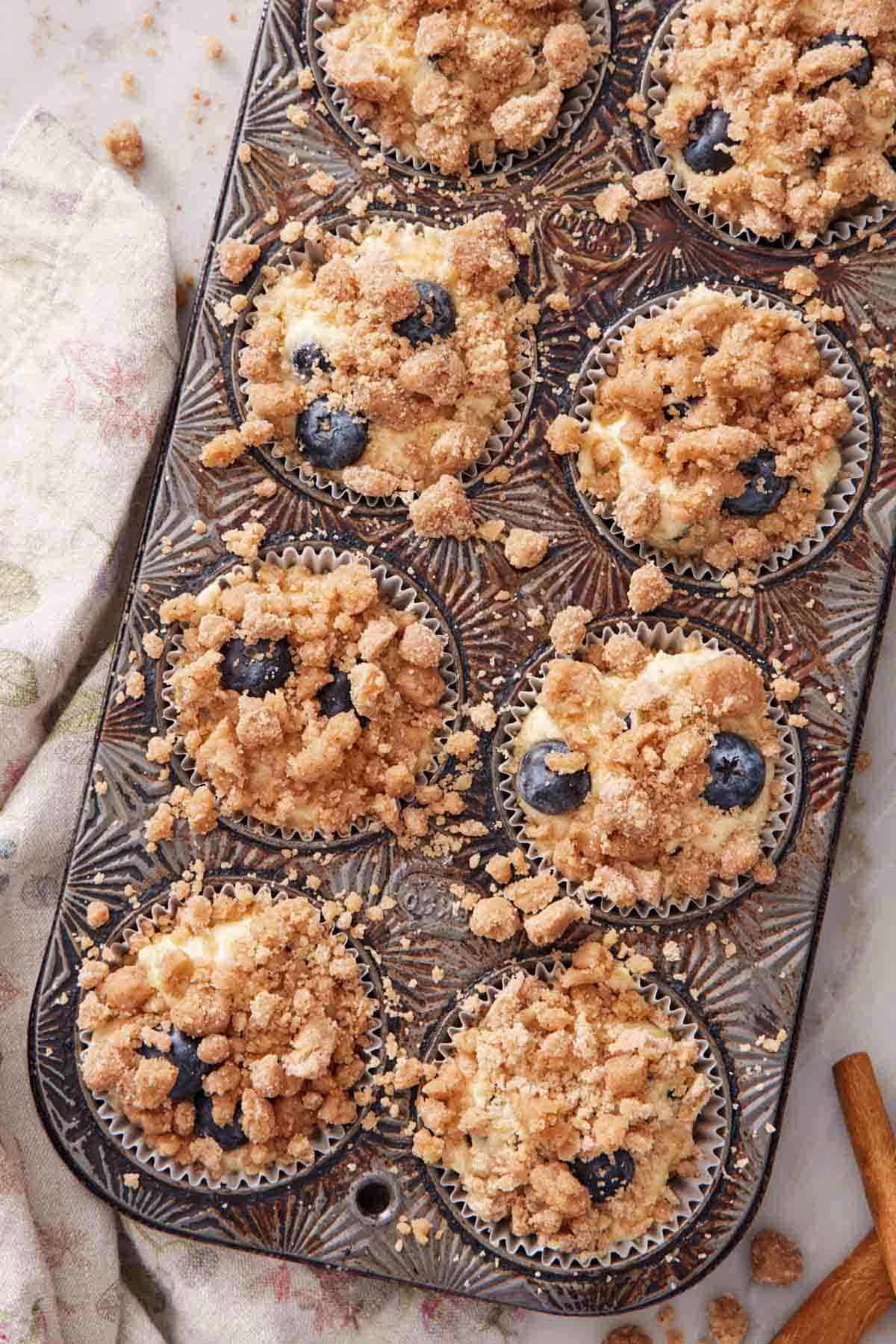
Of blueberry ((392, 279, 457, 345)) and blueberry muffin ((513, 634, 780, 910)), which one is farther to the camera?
blueberry ((392, 279, 457, 345))

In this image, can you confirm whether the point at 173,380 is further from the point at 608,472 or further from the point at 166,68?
the point at 608,472

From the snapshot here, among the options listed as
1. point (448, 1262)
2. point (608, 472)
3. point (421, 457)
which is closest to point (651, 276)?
point (608, 472)

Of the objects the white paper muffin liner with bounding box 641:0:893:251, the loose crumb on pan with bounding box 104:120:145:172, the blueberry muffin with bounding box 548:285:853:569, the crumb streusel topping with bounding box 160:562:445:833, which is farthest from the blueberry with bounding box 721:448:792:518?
the loose crumb on pan with bounding box 104:120:145:172

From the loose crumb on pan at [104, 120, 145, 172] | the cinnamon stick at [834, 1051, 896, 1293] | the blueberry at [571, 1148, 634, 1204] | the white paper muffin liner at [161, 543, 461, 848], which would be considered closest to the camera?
the blueberry at [571, 1148, 634, 1204]

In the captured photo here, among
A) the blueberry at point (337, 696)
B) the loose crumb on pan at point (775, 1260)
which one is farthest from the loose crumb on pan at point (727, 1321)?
→ the blueberry at point (337, 696)

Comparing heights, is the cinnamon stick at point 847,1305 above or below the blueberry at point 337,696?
below

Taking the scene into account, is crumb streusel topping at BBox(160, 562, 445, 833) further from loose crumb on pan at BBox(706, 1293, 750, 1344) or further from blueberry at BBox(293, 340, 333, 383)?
loose crumb on pan at BBox(706, 1293, 750, 1344)

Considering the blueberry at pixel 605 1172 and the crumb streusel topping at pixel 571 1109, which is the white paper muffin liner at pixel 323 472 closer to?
the crumb streusel topping at pixel 571 1109
